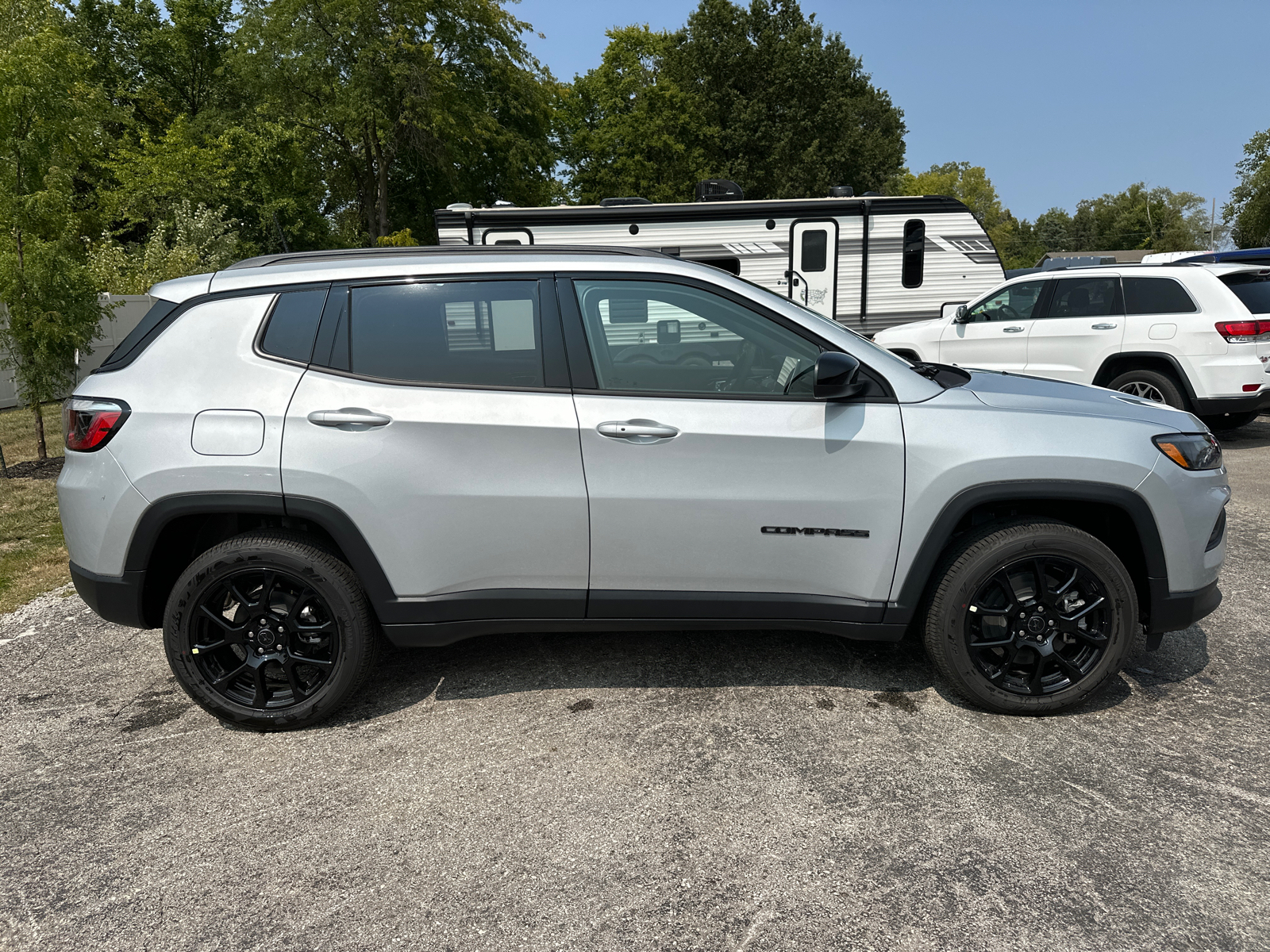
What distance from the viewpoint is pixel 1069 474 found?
324 cm

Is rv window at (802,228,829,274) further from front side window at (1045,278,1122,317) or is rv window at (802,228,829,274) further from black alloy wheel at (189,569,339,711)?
black alloy wheel at (189,569,339,711)

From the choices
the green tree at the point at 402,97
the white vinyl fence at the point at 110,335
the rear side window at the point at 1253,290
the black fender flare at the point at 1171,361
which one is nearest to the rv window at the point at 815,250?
the black fender flare at the point at 1171,361

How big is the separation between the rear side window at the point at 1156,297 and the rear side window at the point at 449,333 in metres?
7.45

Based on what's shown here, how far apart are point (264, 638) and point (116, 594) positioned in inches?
23.6

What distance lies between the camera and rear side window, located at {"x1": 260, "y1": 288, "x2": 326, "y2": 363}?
3332mm

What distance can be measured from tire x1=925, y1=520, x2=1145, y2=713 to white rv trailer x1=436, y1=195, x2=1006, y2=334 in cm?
830

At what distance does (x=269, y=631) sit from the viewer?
3348mm

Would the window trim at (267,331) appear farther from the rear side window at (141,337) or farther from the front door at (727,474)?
the front door at (727,474)

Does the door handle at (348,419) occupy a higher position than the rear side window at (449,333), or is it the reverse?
the rear side window at (449,333)

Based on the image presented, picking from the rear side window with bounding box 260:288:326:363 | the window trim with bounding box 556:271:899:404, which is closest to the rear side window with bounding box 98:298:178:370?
the rear side window with bounding box 260:288:326:363

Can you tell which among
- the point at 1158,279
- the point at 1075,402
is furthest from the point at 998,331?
the point at 1075,402

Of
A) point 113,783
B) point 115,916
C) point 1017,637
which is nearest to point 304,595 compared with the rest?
point 113,783

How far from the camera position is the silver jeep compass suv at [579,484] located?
10.6 ft

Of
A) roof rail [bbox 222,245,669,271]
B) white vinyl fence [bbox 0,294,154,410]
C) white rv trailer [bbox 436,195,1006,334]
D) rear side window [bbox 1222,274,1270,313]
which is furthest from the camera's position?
white vinyl fence [bbox 0,294,154,410]
